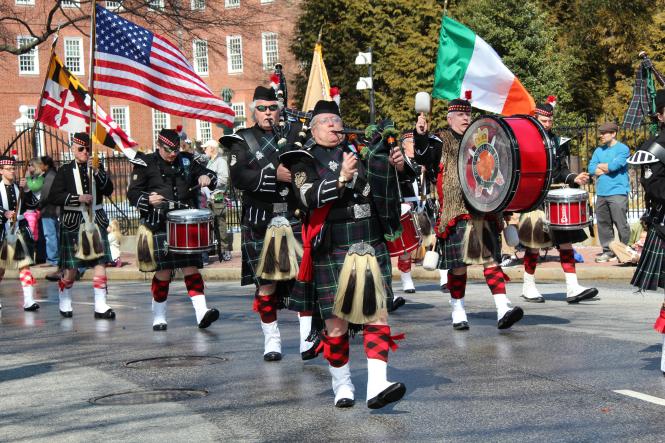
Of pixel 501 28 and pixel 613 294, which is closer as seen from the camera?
pixel 613 294

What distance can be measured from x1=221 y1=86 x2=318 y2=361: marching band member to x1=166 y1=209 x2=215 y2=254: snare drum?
65.1 inches

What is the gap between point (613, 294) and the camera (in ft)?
44.5

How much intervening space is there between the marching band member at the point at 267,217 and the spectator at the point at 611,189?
810cm

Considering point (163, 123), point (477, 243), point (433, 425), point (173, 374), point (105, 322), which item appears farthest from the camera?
point (163, 123)

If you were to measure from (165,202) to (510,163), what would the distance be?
12.6ft

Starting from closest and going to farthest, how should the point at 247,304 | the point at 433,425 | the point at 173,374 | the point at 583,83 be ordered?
the point at 433,425 → the point at 173,374 → the point at 247,304 → the point at 583,83

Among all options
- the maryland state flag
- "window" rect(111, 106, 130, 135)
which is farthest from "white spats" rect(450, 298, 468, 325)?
"window" rect(111, 106, 130, 135)

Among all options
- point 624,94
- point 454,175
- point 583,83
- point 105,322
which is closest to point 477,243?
point 454,175

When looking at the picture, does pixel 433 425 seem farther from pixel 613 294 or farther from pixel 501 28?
pixel 501 28

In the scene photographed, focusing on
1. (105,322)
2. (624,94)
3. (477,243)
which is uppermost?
(624,94)

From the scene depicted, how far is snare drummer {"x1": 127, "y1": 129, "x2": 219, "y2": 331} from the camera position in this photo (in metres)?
11.7

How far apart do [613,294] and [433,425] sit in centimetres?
720

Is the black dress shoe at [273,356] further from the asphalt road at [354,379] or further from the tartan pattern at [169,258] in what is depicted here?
the tartan pattern at [169,258]

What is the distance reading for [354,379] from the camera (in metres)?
8.48
